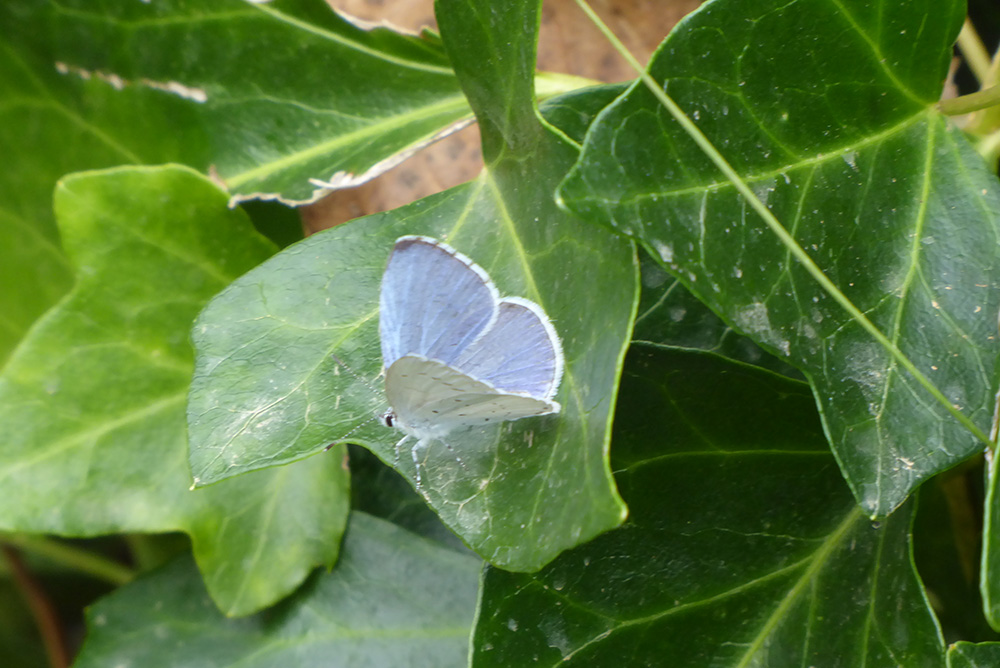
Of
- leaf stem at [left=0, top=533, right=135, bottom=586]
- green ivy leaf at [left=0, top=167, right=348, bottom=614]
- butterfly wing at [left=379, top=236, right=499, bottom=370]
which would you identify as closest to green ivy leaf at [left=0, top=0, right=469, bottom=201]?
green ivy leaf at [left=0, top=167, right=348, bottom=614]

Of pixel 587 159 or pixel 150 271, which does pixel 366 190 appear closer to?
pixel 150 271

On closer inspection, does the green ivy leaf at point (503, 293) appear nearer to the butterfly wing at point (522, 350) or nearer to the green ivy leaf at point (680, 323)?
the butterfly wing at point (522, 350)

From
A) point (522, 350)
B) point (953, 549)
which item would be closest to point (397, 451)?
point (522, 350)

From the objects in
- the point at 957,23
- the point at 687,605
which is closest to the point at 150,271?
the point at 687,605

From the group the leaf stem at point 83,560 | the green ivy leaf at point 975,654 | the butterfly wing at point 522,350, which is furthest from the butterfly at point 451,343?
the leaf stem at point 83,560

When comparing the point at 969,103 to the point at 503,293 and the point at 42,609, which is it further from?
the point at 42,609

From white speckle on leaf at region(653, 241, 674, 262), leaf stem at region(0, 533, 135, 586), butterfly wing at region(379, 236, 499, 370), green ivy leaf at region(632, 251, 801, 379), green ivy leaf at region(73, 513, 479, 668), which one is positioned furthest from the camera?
leaf stem at region(0, 533, 135, 586)

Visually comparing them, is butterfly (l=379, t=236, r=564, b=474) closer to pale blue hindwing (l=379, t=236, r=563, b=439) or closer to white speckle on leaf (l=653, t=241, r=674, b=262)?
pale blue hindwing (l=379, t=236, r=563, b=439)
